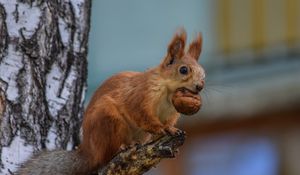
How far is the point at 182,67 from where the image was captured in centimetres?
339

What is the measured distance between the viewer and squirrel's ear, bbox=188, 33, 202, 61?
3.49 meters

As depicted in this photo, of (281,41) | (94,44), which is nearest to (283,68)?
(281,41)

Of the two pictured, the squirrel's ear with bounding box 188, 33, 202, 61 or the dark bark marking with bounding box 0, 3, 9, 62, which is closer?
the squirrel's ear with bounding box 188, 33, 202, 61

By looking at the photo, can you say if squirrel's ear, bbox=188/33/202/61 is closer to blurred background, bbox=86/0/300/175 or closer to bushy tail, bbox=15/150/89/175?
bushy tail, bbox=15/150/89/175

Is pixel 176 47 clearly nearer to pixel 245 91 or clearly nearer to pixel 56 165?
pixel 56 165

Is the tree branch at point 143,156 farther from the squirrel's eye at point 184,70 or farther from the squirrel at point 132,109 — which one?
the squirrel's eye at point 184,70

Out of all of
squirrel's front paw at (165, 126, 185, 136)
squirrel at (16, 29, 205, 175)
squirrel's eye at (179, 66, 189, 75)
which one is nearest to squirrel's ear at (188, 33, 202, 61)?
squirrel at (16, 29, 205, 175)

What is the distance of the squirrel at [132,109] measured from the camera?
11.2ft

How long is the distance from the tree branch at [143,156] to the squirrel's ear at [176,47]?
28cm

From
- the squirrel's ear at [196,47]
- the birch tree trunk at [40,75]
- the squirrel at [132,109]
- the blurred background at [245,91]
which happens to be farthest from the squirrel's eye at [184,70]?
the blurred background at [245,91]

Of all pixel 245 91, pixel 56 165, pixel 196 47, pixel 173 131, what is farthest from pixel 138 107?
pixel 245 91

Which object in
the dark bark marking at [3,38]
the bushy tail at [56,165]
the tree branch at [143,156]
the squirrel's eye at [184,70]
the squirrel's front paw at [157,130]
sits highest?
the dark bark marking at [3,38]

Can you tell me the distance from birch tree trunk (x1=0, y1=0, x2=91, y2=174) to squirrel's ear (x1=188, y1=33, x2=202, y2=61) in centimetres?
57

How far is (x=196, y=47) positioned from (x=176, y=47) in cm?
8
